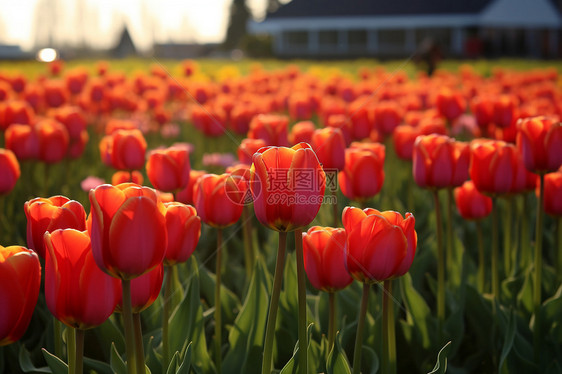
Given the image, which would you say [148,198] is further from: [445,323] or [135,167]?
[135,167]

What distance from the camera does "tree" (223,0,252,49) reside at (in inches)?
2613

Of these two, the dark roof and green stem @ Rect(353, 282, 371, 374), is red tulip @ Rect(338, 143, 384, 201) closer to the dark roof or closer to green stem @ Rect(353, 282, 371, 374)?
green stem @ Rect(353, 282, 371, 374)

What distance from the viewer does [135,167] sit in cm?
283

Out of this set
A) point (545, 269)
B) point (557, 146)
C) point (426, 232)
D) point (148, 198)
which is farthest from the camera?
point (426, 232)

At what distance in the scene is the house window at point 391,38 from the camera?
140 ft

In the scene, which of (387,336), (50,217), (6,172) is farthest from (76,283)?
(6,172)

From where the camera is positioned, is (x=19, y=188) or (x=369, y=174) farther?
(x=19, y=188)

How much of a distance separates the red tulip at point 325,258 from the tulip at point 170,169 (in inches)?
31.9

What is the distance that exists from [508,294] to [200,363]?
1398 millimetres

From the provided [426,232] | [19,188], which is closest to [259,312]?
[426,232]

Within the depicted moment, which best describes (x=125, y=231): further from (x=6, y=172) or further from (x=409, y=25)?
(x=409, y=25)

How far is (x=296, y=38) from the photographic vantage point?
42.7 metres

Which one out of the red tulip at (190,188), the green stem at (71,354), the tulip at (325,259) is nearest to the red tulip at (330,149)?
the red tulip at (190,188)

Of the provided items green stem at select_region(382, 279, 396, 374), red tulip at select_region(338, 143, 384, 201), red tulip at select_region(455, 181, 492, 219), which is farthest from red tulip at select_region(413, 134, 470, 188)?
green stem at select_region(382, 279, 396, 374)
